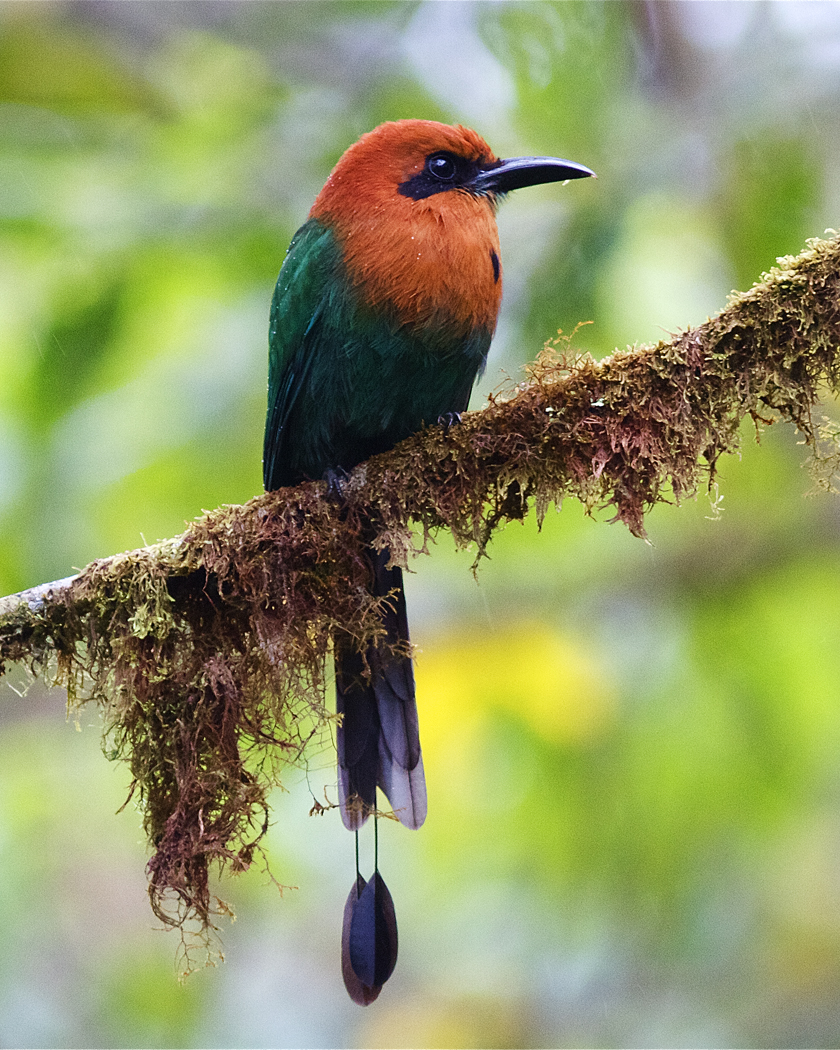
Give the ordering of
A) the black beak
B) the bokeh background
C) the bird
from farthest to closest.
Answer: the bokeh background → the black beak → the bird

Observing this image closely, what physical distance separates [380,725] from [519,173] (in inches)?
54.1

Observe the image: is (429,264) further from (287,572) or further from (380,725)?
(380,725)

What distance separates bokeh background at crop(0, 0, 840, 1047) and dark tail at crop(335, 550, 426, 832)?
1170mm

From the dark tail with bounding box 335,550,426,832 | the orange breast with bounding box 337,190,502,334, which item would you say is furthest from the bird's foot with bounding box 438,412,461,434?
the dark tail with bounding box 335,550,426,832

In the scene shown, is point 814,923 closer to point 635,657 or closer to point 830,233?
point 635,657

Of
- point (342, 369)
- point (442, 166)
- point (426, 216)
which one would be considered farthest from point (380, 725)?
point (442, 166)

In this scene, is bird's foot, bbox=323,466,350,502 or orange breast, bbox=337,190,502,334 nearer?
bird's foot, bbox=323,466,350,502

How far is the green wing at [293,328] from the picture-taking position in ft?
8.25

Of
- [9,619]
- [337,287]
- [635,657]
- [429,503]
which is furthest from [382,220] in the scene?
[635,657]

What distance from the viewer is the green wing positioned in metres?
2.51

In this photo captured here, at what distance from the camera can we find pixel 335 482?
2.25 metres

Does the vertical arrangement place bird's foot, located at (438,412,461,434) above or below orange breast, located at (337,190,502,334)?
below

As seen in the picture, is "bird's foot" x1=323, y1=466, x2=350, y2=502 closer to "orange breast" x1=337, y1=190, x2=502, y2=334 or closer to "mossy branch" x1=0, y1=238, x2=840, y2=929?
"mossy branch" x1=0, y1=238, x2=840, y2=929

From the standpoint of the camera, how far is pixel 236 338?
3301 millimetres
